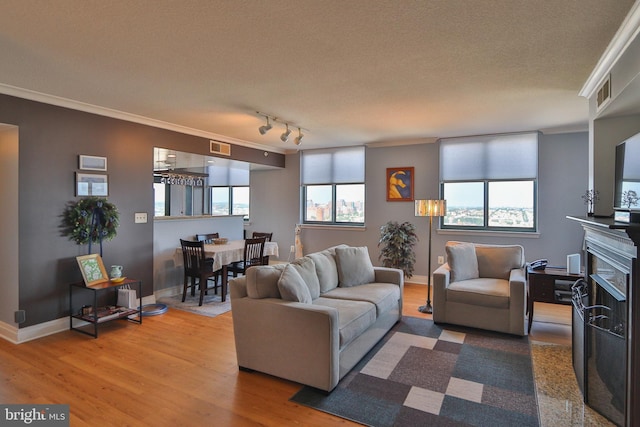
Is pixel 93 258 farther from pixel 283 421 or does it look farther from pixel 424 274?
pixel 424 274

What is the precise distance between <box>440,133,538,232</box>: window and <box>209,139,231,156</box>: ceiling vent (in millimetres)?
3628

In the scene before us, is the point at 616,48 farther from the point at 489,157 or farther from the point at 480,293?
the point at 489,157

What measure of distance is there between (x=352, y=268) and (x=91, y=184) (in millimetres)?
3168

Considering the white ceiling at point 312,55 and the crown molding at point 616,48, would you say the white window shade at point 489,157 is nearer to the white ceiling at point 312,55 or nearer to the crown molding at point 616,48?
the white ceiling at point 312,55

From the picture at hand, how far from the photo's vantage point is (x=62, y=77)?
10.2 feet

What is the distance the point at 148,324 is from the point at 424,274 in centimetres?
432

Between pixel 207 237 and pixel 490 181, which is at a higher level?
pixel 490 181

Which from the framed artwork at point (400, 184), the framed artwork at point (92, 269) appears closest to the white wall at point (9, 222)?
the framed artwork at point (92, 269)

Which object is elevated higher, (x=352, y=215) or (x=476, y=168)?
(x=476, y=168)

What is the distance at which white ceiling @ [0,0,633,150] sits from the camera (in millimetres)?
2047

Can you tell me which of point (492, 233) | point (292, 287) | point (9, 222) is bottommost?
point (292, 287)

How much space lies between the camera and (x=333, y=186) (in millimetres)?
6992

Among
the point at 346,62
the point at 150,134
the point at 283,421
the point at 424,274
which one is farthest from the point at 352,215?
the point at 283,421

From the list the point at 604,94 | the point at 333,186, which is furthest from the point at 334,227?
the point at 604,94
